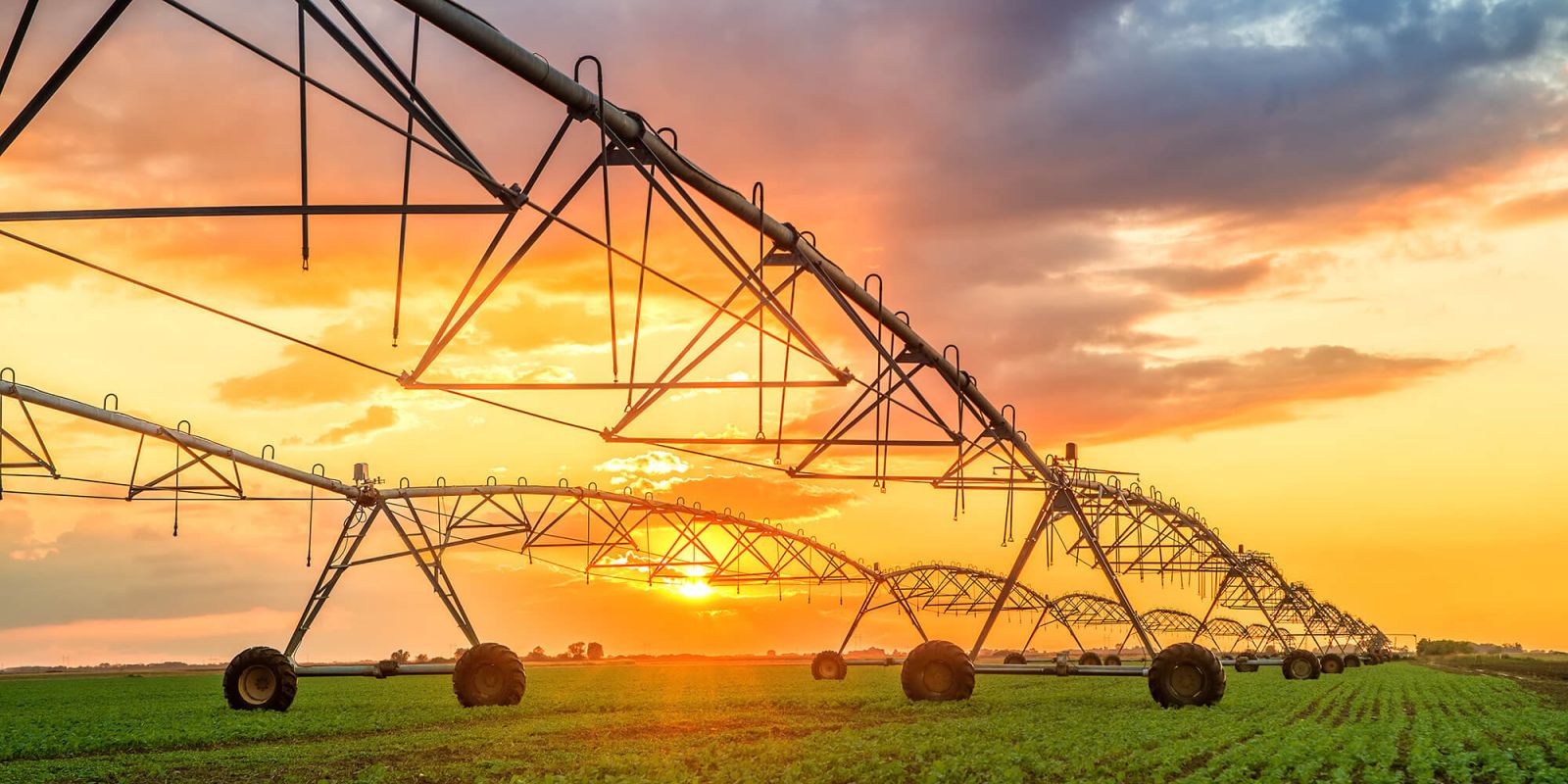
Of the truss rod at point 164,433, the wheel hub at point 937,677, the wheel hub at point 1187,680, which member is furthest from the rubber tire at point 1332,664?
the truss rod at point 164,433

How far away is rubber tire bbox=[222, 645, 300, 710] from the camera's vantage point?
98.0 ft

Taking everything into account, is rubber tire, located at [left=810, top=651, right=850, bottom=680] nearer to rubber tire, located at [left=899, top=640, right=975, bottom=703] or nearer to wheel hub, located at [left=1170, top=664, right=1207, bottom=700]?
rubber tire, located at [left=899, top=640, right=975, bottom=703]

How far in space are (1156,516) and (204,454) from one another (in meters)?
34.0

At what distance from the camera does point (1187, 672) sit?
29.5 meters

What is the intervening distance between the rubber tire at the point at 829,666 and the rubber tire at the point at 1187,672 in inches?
1023

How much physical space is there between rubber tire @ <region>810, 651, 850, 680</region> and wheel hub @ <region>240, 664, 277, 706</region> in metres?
27.9

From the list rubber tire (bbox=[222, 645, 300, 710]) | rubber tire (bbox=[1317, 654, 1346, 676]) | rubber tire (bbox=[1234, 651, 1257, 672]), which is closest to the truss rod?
rubber tire (bbox=[222, 645, 300, 710])

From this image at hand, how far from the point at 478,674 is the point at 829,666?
25.9 metres

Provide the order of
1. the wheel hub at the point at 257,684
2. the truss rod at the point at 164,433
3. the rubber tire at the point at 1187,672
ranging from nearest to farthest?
A: the truss rod at the point at 164,433 → the rubber tire at the point at 1187,672 → the wheel hub at the point at 257,684

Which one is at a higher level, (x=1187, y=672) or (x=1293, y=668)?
(x=1187, y=672)

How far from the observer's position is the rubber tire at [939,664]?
29.5 m

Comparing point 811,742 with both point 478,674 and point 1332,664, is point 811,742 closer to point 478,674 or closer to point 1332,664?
point 478,674

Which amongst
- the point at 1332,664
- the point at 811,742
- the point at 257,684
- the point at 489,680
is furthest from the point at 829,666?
the point at 1332,664

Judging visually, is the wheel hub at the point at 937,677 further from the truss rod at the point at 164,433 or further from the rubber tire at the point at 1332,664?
the rubber tire at the point at 1332,664
